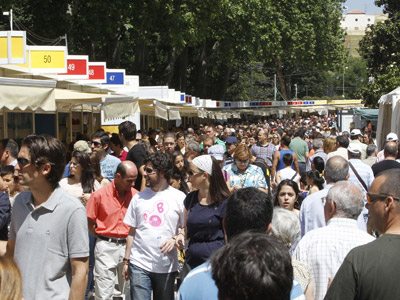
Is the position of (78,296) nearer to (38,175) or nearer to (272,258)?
(38,175)

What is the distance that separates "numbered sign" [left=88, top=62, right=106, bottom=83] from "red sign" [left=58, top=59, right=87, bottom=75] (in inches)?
46.8

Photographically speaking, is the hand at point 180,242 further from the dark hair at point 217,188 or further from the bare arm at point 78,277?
the bare arm at point 78,277

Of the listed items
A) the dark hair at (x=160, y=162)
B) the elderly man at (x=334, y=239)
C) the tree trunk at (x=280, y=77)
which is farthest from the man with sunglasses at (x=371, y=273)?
the tree trunk at (x=280, y=77)

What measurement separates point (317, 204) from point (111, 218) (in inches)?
76.9

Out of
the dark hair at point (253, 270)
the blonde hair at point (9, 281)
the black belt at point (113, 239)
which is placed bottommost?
the black belt at point (113, 239)

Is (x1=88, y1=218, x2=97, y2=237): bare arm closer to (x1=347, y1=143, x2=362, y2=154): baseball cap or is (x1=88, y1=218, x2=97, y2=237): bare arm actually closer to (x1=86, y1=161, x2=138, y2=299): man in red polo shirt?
(x1=86, y1=161, x2=138, y2=299): man in red polo shirt

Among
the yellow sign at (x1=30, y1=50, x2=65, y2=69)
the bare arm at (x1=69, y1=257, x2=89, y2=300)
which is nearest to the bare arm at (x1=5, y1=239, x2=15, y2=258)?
the bare arm at (x1=69, y1=257, x2=89, y2=300)

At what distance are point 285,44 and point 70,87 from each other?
109 feet

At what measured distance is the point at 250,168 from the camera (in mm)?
8523

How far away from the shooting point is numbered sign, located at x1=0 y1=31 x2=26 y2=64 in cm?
1369

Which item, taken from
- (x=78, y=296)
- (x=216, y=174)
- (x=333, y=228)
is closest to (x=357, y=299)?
(x=333, y=228)

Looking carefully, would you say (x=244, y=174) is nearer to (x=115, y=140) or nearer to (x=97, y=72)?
(x=115, y=140)

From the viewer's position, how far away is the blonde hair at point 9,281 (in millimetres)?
2545

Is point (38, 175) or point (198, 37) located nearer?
point (38, 175)
